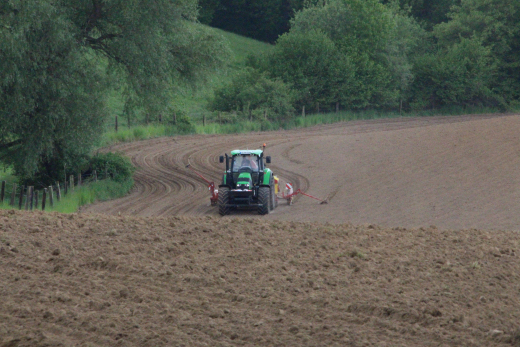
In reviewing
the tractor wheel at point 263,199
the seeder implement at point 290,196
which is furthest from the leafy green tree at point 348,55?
the tractor wheel at point 263,199

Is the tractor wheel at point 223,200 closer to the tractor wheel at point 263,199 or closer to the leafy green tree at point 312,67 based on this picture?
the tractor wheel at point 263,199

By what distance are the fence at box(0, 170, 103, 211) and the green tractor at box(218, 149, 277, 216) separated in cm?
600

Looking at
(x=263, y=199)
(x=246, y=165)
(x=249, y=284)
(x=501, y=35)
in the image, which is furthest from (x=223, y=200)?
(x=501, y=35)

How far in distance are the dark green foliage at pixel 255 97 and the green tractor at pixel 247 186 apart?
2576 cm

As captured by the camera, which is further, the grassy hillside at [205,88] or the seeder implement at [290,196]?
the grassy hillside at [205,88]

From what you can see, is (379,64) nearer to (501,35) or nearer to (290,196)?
(501,35)

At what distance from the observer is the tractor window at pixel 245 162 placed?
23362 mm

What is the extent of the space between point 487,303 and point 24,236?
9.69 meters

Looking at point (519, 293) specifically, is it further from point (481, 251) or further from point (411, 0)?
point (411, 0)

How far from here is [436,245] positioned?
49.3 ft

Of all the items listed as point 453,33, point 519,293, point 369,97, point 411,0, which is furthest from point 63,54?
point 411,0

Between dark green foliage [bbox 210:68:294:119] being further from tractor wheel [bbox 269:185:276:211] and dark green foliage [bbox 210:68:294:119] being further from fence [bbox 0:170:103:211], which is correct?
tractor wheel [bbox 269:185:276:211]

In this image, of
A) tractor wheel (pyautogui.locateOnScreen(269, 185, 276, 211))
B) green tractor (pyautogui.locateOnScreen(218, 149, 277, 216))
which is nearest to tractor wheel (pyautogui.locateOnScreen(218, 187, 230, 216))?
green tractor (pyautogui.locateOnScreen(218, 149, 277, 216))

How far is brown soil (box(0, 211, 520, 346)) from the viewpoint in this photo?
991 cm
